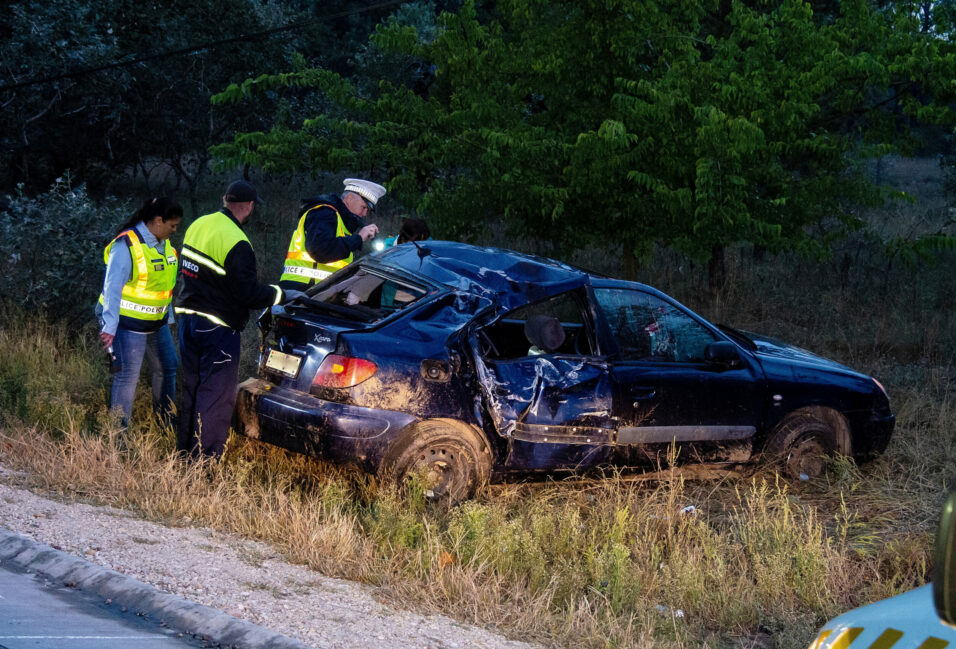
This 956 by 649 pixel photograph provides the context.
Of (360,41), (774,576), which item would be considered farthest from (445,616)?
(360,41)

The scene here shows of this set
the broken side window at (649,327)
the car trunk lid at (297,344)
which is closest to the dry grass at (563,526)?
the car trunk lid at (297,344)

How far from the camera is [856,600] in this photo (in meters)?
5.37

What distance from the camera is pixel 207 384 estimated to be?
677 cm

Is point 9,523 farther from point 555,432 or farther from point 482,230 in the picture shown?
point 482,230

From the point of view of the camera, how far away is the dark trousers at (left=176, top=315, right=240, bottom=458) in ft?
22.1

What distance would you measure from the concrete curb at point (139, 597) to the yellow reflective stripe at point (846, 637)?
223cm

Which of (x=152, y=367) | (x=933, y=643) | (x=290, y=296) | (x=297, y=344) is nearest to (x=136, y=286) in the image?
(x=152, y=367)

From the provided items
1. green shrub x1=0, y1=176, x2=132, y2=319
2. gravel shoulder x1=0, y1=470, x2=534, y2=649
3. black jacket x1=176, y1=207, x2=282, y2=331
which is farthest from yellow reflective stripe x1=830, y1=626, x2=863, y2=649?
green shrub x1=0, y1=176, x2=132, y2=319

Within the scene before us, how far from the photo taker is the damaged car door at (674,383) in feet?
22.6

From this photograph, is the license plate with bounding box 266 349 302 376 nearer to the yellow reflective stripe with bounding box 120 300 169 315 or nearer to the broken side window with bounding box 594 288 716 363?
the yellow reflective stripe with bounding box 120 300 169 315

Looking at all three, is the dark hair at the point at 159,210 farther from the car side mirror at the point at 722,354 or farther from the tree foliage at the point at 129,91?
the tree foliage at the point at 129,91

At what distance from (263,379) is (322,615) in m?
2.39

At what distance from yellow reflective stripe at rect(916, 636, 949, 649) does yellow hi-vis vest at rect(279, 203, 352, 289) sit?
605cm

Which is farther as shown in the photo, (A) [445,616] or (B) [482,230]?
(B) [482,230]
